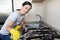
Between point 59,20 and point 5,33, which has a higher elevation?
point 59,20

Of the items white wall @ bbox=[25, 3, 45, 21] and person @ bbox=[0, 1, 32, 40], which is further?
white wall @ bbox=[25, 3, 45, 21]

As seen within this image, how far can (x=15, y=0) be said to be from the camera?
7.61 ft

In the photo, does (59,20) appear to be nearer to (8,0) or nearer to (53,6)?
(53,6)

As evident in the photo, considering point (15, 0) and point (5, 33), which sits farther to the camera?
point (15, 0)

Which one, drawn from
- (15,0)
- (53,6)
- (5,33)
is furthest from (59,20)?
(15,0)

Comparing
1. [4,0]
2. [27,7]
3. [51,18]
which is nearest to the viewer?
[27,7]

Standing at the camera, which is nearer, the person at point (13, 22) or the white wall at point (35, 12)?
the person at point (13, 22)

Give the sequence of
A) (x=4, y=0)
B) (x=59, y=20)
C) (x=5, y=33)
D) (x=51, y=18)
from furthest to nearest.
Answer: (x=4, y=0)
(x=51, y=18)
(x=59, y=20)
(x=5, y=33)

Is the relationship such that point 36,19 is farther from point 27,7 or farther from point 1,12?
point 27,7

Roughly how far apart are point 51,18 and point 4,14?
2.74 ft

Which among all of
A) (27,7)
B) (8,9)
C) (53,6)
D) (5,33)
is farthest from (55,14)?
(8,9)

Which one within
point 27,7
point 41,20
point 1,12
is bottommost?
point 41,20

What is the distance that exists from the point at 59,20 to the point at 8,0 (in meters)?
1.04

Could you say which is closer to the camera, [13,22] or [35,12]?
[13,22]
